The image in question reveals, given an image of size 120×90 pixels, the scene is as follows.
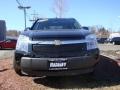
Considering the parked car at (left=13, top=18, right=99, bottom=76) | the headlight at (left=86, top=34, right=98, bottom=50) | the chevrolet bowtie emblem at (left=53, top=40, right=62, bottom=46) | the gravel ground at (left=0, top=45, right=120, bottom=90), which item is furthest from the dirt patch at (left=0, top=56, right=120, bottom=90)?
the chevrolet bowtie emblem at (left=53, top=40, right=62, bottom=46)

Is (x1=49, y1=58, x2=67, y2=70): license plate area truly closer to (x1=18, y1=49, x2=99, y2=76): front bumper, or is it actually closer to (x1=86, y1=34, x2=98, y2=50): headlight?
(x1=18, y1=49, x2=99, y2=76): front bumper

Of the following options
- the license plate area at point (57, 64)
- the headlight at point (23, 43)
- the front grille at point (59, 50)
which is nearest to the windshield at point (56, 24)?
the headlight at point (23, 43)

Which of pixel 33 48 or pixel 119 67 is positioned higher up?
pixel 33 48

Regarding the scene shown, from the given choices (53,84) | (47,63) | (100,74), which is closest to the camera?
(47,63)

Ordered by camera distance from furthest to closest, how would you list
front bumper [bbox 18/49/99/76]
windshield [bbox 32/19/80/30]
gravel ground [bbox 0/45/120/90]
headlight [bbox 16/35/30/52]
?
windshield [bbox 32/19/80/30] → headlight [bbox 16/35/30/52] → gravel ground [bbox 0/45/120/90] → front bumper [bbox 18/49/99/76]

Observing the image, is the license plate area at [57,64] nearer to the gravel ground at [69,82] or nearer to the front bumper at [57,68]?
the front bumper at [57,68]

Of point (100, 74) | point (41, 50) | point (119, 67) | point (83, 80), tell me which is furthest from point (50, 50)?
point (119, 67)

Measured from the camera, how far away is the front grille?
291 inches

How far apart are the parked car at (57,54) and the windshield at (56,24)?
1.53 m

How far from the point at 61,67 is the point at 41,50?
1.84 ft

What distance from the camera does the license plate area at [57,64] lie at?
24.0ft

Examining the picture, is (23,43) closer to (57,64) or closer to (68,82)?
(57,64)

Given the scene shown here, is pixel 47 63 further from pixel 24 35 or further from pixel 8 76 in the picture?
pixel 8 76

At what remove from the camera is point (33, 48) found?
7504 millimetres
